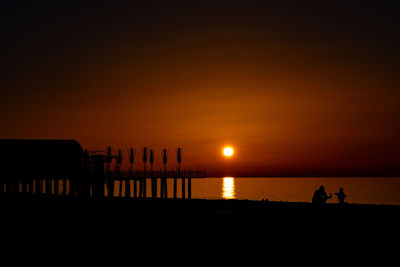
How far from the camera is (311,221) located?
22.7 metres

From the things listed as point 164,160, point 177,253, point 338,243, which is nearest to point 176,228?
point 177,253

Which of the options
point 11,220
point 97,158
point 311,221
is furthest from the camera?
point 97,158

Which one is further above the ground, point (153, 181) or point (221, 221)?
point (153, 181)

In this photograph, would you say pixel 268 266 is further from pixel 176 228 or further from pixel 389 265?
pixel 176 228

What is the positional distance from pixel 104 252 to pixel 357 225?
11.6m

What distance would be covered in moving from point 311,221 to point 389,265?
965 cm

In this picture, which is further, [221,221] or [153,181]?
[153,181]

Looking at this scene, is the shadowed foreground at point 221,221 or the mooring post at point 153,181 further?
the mooring post at point 153,181

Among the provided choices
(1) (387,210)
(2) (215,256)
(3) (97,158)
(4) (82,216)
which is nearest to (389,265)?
(2) (215,256)

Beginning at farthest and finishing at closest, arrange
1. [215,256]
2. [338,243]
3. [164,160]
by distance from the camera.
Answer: [164,160], [338,243], [215,256]

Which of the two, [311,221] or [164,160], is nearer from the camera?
[311,221]

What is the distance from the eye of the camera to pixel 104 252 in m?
15.6

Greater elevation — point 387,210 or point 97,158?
point 97,158

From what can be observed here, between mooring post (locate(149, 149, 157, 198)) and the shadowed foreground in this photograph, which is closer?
the shadowed foreground
